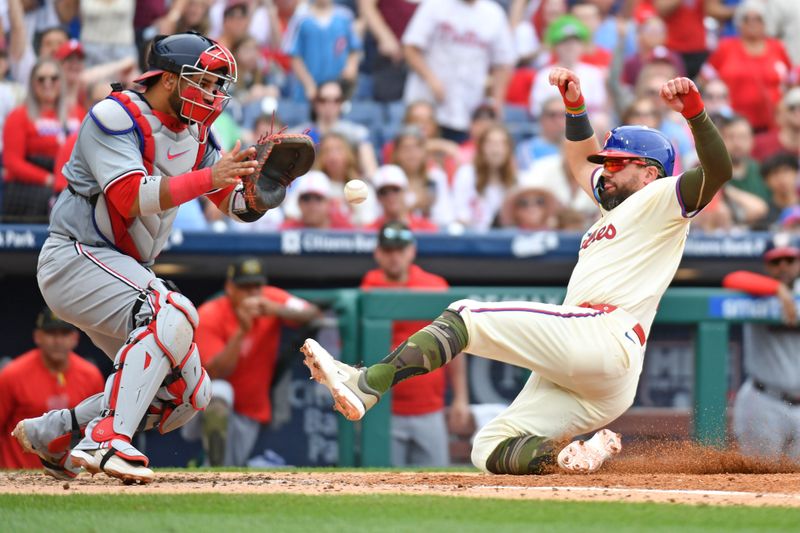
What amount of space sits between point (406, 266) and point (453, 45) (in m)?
3.53

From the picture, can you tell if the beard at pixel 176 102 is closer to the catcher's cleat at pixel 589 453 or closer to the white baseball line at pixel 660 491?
the white baseball line at pixel 660 491

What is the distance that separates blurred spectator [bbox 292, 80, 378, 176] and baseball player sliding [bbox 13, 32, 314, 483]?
4.73 metres

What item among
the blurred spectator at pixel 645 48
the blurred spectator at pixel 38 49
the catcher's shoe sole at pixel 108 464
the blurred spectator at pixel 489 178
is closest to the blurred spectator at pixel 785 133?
the blurred spectator at pixel 645 48

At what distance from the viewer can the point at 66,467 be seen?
18.4 feet

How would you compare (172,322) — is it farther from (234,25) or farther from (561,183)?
(234,25)

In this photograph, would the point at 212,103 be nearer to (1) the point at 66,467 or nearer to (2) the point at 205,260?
(1) the point at 66,467

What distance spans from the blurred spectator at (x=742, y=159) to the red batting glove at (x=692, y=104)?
5201mm

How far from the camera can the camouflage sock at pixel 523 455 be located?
550 centimetres

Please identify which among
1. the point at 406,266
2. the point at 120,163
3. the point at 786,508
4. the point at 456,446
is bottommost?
the point at 456,446

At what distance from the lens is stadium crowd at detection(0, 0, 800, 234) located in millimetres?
9344

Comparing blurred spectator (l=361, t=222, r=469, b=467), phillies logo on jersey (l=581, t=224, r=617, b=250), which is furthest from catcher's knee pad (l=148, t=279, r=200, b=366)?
blurred spectator (l=361, t=222, r=469, b=467)

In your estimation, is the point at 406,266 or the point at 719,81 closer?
the point at 406,266

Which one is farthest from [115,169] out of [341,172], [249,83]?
[249,83]

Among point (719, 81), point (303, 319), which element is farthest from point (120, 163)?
point (719, 81)
